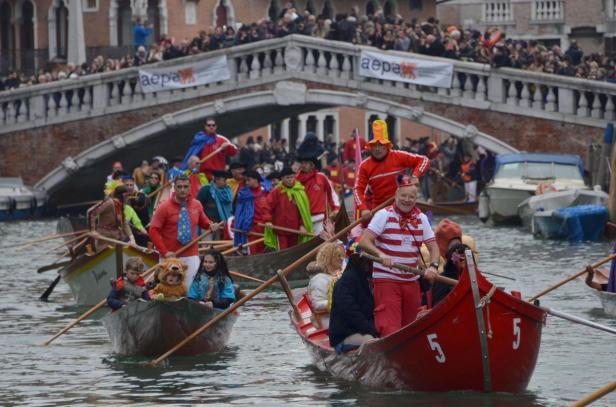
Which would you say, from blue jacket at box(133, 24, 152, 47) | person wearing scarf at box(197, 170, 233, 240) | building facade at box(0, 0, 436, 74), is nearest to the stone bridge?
blue jacket at box(133, 24, 152, 47)

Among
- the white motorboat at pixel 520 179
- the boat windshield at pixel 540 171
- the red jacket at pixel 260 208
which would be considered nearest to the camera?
the red jacket at pixel 260 208

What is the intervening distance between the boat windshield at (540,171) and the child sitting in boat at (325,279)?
13.0 meters

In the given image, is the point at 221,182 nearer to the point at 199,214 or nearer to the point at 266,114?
the point at 199,214

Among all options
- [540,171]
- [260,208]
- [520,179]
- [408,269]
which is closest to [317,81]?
[520,179]

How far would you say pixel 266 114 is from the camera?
29.6 meters

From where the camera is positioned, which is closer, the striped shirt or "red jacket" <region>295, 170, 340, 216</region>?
the striped shirt

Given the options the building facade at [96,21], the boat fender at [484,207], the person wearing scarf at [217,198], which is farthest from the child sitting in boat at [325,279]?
the building facade at [96,21]

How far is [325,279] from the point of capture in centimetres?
1155

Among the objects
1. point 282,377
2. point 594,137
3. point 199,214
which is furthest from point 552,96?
point 282,377

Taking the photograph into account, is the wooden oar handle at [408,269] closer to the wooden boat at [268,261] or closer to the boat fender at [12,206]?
the wooden boat at [268,261]

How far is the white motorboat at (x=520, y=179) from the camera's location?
24.2 metres

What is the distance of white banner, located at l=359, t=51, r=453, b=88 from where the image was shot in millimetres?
25922

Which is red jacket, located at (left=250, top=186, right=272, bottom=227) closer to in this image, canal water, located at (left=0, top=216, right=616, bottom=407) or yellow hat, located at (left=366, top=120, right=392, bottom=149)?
canal water, located at (left=0, top=216, right=616, bottom=407)

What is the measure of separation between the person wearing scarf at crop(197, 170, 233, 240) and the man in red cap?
474 cm
